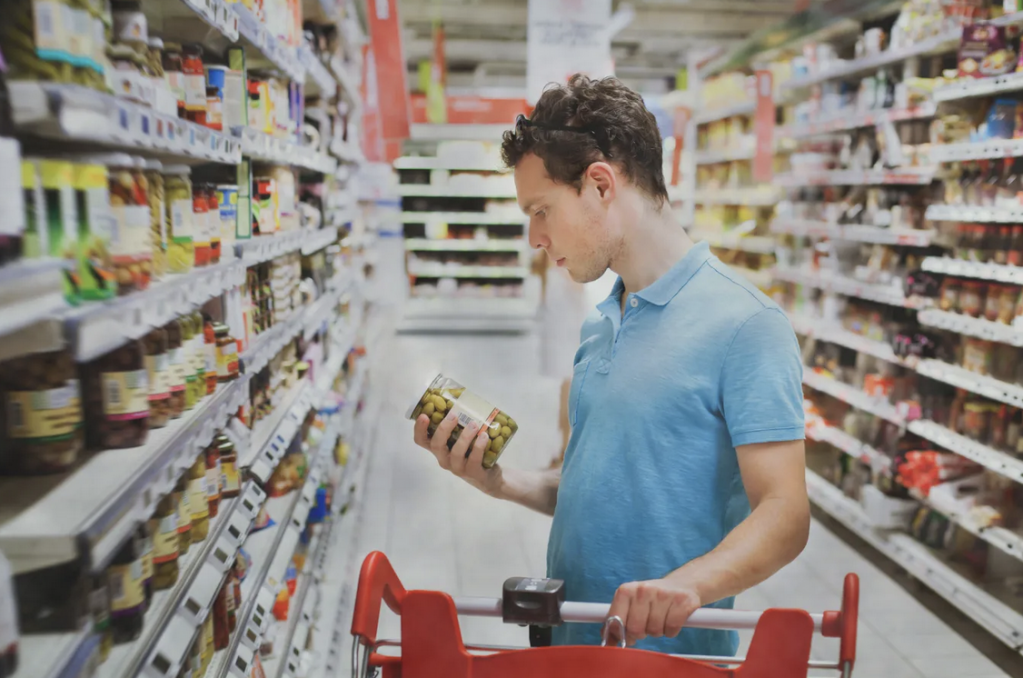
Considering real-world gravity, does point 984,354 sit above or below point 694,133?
below

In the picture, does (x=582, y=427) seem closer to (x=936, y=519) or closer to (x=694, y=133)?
(x=936, y=519)

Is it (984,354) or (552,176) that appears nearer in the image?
(552,176)

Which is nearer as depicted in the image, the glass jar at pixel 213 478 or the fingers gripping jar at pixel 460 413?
the fingers gripping jar at pixel 460 413

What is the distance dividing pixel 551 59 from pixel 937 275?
2.94 m

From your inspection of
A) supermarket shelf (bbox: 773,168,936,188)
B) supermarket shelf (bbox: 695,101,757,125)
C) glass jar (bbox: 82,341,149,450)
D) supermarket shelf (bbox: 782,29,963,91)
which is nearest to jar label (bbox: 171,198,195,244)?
glass jar (bbox: 82,341,149,450)

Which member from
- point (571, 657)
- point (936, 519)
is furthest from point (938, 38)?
point (571, 657)

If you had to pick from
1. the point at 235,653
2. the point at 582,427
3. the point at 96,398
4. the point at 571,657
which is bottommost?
the point at 235,653

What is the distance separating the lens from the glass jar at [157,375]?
1.50m

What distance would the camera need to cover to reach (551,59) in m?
5.84

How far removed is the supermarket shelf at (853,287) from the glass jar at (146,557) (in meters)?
3.69

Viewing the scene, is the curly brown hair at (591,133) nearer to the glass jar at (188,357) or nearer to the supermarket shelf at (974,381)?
the glass jar at (188,357)

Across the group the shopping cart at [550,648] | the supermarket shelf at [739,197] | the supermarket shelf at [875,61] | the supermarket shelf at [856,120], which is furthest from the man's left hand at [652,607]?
the supermarket shelf at [739,197]

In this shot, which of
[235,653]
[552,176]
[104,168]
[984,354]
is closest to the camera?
[104,168]

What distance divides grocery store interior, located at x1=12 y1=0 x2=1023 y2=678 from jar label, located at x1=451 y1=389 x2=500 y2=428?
20mm
